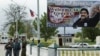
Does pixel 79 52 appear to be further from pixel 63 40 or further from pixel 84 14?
pixel 63 40

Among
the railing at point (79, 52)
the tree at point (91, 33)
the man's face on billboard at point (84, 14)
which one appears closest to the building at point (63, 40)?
the tree at point (91, 33)

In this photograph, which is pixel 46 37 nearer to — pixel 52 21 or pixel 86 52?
pixel 52 21

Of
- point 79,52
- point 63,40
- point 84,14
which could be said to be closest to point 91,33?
point 63,40

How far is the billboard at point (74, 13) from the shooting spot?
148 feet

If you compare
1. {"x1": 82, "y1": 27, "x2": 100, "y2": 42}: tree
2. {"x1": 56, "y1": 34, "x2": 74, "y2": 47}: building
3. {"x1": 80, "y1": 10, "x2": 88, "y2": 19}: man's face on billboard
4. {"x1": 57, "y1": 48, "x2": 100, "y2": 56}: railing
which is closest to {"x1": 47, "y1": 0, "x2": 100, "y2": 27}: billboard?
{"x1": 80, "y1": 10, "x2": 88, "y2": 19}: man's face on billboard

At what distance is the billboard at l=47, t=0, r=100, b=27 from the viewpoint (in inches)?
1775

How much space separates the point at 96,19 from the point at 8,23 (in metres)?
41.5

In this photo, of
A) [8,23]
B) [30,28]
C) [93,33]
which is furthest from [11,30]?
[93,33]

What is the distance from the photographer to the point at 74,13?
45.8m

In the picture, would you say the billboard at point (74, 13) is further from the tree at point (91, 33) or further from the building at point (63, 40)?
the tree at point (91, 33)

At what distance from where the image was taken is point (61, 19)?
45.7m


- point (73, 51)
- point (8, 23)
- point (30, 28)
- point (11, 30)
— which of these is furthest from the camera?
point (30, 28)

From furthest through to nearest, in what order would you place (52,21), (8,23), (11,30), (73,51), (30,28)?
(30,28), (11,30), (8,23), (52,21), (73,51)

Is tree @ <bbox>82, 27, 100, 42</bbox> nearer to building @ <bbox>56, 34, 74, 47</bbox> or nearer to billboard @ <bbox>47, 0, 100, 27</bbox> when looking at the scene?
building @ <bbox>56, 34, 74, 47</bbox>
